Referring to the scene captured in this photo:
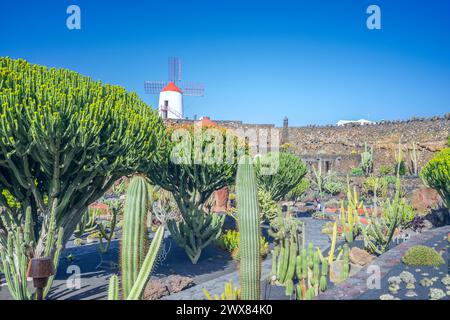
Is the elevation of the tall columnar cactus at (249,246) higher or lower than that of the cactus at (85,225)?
higher

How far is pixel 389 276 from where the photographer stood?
6629 mm

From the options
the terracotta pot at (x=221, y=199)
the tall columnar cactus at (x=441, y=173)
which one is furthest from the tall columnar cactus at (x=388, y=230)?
the terracotta pot at (x=221, y=199)

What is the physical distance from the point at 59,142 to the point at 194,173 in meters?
4.04

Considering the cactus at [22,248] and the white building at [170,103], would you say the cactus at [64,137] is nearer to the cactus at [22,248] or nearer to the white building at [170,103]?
the cactus at [22,248]

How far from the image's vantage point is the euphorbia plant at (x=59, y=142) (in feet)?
19.8

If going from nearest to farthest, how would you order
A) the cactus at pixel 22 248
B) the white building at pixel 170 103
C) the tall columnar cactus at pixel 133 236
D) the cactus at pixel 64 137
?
the tall columnar cactus at pixel 133 236 < the cactus at pixel 64 137 < the cactus at pixel 22 248 < the white building at pixel 170 103

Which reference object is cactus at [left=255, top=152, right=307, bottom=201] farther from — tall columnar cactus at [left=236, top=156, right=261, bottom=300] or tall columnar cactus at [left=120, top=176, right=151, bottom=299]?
tall columnar cactus at [left=120, top=176, right=151, bottom=299]

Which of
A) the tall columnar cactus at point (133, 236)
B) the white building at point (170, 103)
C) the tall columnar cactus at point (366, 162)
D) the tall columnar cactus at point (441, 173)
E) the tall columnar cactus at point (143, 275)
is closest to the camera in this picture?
the tall columnar cactus at point (143, 275)

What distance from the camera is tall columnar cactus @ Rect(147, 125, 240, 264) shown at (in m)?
9.61

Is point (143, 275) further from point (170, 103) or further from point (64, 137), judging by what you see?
point (170, 103)

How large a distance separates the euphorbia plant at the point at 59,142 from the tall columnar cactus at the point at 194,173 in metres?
1.29

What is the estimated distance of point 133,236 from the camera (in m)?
4.47

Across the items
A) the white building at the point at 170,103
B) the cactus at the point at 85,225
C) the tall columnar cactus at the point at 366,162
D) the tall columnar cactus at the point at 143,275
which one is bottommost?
the cactus at the point at 85,225
